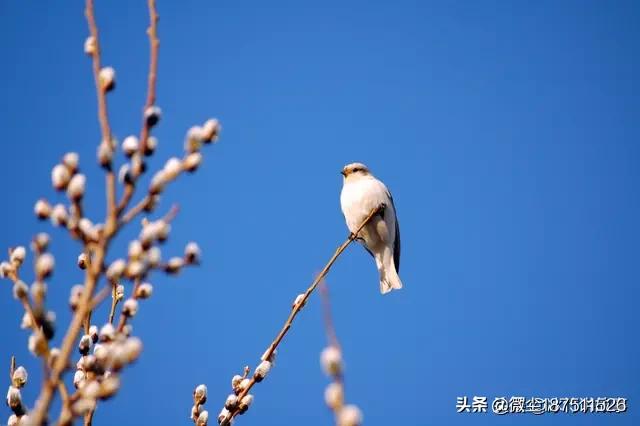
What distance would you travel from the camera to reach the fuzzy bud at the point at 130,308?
1.87m

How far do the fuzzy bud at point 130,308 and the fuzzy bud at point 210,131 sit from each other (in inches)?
20.9

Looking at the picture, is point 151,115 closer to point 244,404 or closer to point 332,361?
point 332,361

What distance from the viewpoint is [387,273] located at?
339 inches

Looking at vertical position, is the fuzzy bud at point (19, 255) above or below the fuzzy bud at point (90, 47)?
below

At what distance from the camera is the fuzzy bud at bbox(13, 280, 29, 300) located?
5.47 ft

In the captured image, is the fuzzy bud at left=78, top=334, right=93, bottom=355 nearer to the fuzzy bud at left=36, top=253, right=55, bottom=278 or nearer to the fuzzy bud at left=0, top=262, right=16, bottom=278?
the fuzzy bud at left=0, top=262, right=16, bottom=278

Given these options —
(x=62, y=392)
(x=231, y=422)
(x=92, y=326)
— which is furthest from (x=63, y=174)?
(x=231, y=422)

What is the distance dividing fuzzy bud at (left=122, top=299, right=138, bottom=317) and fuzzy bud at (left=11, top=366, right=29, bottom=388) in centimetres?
52

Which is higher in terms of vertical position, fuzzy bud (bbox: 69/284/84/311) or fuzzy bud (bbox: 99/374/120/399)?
fuzzy bud (bbox: 69/284/84/311)

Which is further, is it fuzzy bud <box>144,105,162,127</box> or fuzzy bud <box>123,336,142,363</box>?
fuzzy bud <box>144,105,162,127</box>

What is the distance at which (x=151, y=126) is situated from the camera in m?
1.68

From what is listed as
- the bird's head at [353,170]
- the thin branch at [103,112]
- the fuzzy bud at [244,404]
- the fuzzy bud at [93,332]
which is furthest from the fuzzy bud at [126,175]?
the bird's head at [353,170]

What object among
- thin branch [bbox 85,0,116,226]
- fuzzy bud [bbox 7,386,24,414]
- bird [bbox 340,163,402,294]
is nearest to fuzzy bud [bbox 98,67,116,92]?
thin branch [bbox 85,0,116,226]

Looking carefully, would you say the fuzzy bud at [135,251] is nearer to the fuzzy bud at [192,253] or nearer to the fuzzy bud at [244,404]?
the fuzzy bud at [192,253]
